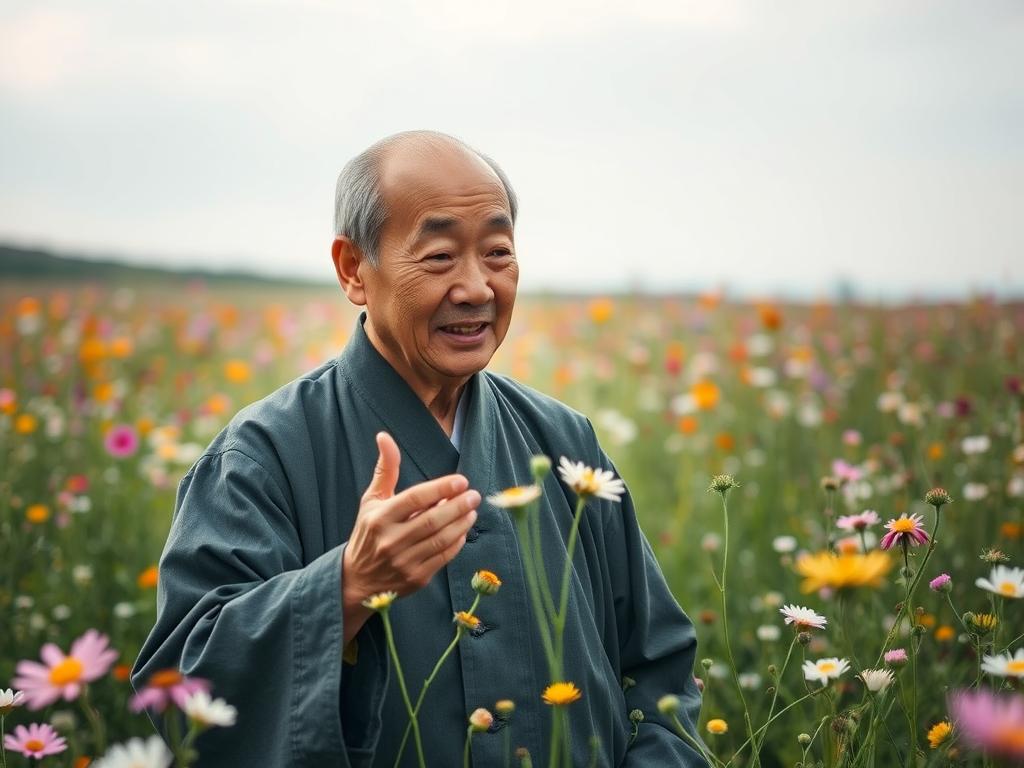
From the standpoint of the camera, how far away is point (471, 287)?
1.77m

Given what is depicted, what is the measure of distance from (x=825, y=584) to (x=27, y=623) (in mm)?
2546

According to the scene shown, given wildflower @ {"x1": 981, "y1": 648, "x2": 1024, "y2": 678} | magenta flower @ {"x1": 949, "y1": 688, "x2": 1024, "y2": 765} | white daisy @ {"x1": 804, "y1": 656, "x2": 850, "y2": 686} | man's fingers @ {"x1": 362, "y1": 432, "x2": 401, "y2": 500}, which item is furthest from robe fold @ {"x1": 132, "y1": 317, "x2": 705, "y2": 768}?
magenta flower @ {"x1": 949, "y1": 688, "x2": 1024, "y2": 765}

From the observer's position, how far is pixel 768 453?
4.51m

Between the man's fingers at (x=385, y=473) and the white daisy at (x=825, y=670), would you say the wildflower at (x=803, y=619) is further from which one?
the man's fingers at (x=385, y=473)

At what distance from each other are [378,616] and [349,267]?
2.57ft

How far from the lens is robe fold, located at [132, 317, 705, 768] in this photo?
1.41 m

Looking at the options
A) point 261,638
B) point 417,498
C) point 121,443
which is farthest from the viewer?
point 121,443

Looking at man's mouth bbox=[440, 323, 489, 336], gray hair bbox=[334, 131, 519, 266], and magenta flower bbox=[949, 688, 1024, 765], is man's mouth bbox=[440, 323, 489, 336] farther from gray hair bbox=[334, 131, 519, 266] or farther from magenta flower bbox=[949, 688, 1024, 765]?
magenta flower bbox=[949, 688, 1024, 765]

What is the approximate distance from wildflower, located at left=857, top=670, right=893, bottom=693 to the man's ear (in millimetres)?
1143

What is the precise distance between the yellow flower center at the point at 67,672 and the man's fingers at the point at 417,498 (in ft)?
1.41

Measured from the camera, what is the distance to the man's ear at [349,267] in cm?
192

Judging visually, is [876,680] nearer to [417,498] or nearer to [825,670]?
[825,670]

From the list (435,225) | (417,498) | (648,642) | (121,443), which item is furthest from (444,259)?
(121,443)

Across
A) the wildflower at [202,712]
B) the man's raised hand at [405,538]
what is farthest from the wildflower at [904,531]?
the wildflower at [202,712]
